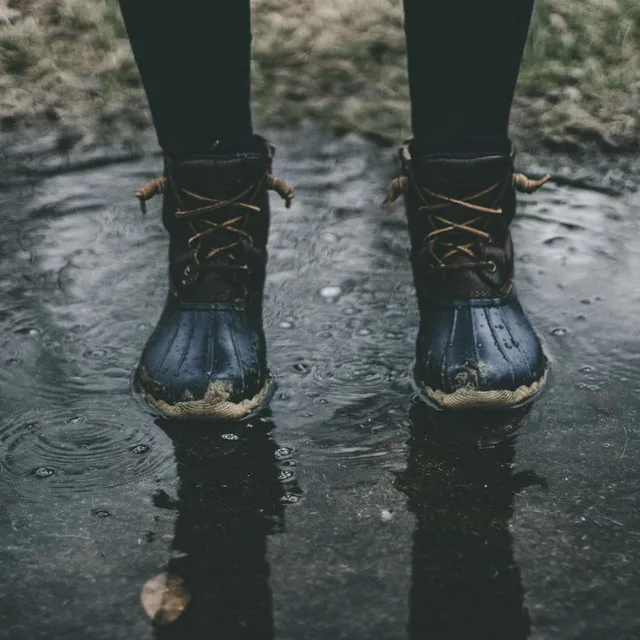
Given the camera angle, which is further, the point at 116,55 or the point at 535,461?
the point at 116,55

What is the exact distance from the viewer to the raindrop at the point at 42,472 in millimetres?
1374

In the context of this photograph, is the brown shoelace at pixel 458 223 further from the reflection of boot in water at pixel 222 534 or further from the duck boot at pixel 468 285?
the reflection of boot in water at pixel 222 534

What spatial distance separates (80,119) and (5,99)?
34 centimetres

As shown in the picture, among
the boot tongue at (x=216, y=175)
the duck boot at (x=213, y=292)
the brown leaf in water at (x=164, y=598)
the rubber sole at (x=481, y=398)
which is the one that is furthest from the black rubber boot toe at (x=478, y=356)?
the brown leaf in water at (x=164, y=598)

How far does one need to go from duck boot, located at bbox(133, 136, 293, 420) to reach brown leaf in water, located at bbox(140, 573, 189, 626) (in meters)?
0.37

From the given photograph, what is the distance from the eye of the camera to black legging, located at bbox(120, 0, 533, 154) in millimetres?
1396

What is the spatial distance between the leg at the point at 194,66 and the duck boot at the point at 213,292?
0.15ft

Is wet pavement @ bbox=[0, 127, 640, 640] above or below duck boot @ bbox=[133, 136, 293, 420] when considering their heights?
below

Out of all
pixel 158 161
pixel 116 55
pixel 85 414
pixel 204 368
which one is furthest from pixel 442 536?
pixel 116 55

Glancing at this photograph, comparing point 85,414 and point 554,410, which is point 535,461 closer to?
point 554,410

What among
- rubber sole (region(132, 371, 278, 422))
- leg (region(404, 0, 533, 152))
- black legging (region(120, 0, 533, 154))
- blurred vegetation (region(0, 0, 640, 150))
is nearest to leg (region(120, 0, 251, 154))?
black legging (region(120, 0, 533, 154))

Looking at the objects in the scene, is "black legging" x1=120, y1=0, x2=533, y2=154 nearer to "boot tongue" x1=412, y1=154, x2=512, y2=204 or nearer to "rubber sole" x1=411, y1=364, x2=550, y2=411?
"boot tongue" x1=412, y1=154, x2=512, y2=204

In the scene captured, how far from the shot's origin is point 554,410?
4.99 feet

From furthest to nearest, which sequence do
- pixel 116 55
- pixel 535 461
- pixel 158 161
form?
pixel 116 55 < pixel 158 161 < pixel 535 461
